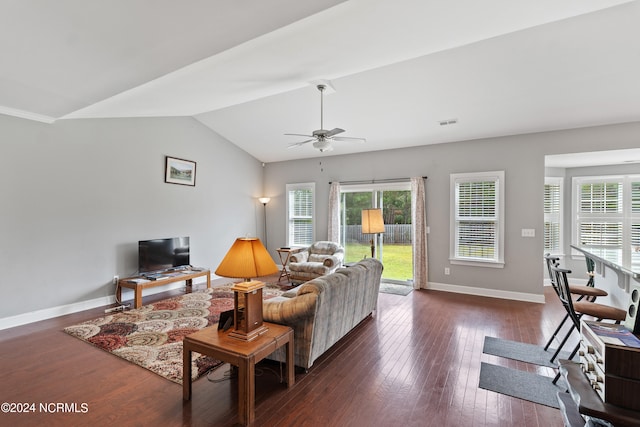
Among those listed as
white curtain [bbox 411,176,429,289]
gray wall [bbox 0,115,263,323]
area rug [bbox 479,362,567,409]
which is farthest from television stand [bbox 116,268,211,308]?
area rug [bbox 479,362,567,409]

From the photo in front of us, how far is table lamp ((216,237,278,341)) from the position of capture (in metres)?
2.28

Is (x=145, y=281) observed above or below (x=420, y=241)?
below

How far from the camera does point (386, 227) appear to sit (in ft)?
21.3

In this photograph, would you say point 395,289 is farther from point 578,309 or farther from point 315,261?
point 578,309

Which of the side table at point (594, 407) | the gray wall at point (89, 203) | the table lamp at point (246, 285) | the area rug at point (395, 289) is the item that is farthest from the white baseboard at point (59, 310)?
the side table at point (594, 407)

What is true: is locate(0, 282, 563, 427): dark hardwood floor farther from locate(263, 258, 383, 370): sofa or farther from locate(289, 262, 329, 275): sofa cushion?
locate(289, 262, 329, 275): sofa cushion

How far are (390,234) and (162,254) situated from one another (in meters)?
4.56

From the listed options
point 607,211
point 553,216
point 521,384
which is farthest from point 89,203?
point 607,211

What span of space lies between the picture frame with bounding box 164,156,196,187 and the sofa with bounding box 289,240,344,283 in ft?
8.73

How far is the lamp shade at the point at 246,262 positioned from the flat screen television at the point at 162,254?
136 inches

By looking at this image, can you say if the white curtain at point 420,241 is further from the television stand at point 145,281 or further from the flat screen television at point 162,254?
the flat screen television at point 162,254

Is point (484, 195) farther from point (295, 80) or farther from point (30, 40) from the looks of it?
point (30, 40)

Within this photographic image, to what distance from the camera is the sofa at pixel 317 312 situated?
2.62 meters

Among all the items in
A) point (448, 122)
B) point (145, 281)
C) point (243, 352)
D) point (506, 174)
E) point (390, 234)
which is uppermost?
point (448, 122)
